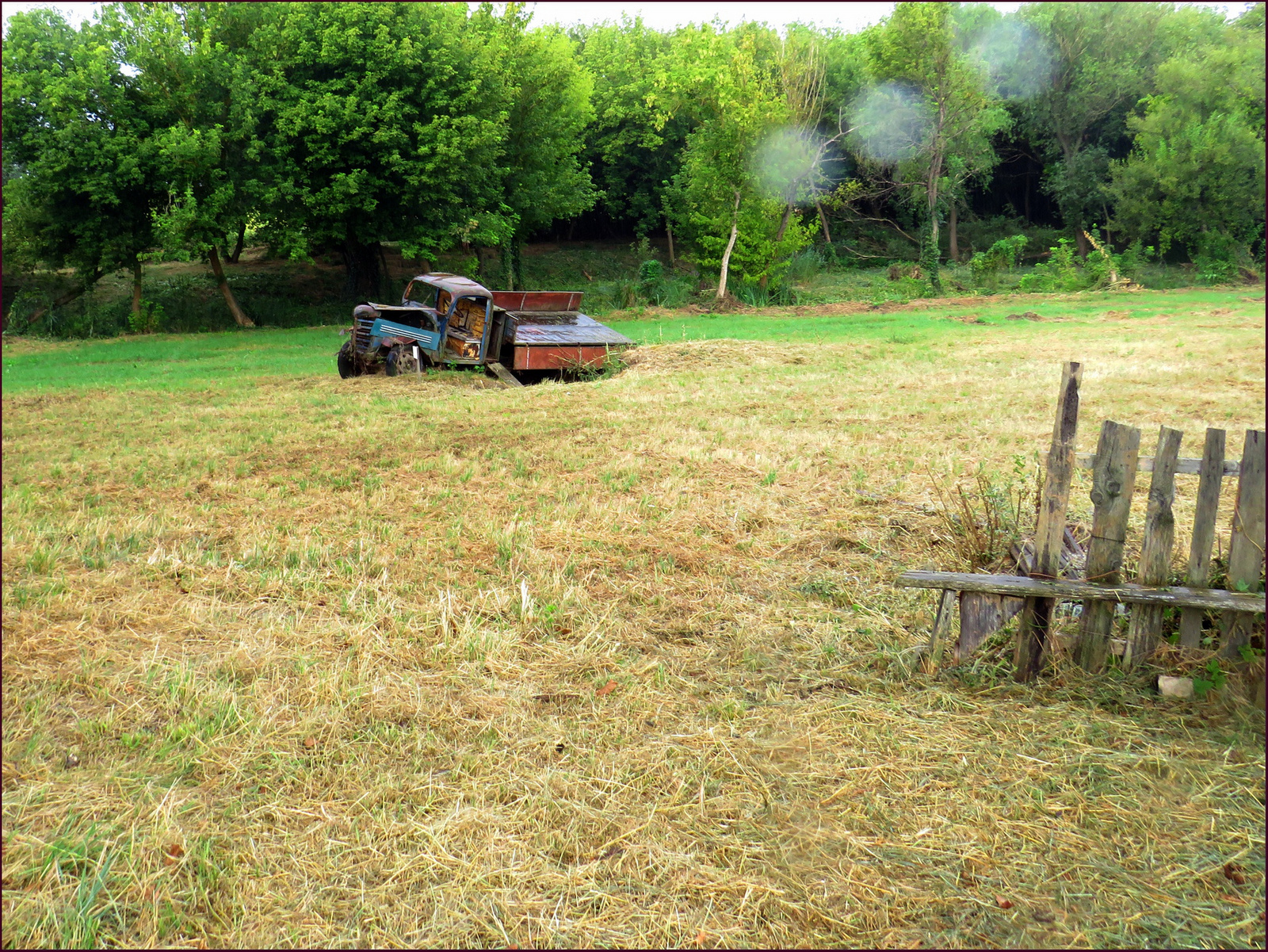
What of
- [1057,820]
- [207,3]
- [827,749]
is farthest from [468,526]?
[207,3]

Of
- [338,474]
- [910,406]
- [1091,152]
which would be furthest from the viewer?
[1091,152]

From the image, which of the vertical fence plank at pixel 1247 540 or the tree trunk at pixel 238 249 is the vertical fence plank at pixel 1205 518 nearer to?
the vertical fence plank at pixel 1247 540

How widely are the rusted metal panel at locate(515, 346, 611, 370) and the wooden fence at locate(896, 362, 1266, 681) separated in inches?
481

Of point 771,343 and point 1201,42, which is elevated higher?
point 1201,42

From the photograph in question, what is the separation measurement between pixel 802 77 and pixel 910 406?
90.5 feet

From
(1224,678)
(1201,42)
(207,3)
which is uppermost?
(207,3)

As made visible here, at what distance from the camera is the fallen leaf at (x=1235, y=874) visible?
300cm

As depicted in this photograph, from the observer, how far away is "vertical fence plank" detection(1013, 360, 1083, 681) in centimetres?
417

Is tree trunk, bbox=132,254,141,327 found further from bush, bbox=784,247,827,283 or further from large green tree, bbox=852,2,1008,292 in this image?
large green tree, bbox=852,2,1008,292


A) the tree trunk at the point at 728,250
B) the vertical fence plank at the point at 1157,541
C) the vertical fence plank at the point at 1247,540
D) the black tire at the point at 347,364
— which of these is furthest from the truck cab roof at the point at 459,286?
the tree trunk at the point at 728,250

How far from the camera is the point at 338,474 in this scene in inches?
311

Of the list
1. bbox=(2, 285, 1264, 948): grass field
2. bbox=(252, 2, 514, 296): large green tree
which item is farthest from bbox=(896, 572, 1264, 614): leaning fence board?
bbox=(252, 2, 514, 296): large green tree

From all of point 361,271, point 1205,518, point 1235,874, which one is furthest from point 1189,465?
point 361,271

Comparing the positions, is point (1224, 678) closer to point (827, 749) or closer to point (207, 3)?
point (827, 749)
